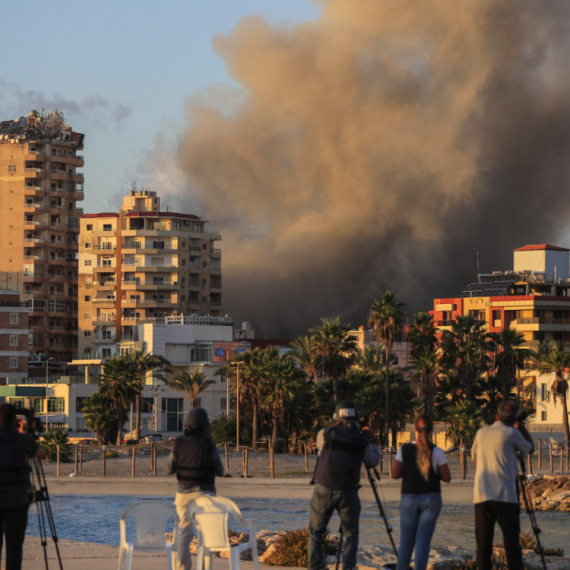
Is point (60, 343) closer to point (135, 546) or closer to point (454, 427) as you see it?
point (454, 427)

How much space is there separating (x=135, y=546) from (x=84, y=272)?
411 ft

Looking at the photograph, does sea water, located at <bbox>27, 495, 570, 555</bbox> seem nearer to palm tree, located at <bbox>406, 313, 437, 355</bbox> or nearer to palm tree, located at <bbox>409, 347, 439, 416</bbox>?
palm tree, located at <bbox>409, 347, 439, 416</bbox>

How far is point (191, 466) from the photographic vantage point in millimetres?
12195

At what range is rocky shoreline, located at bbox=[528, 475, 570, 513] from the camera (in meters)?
36.9

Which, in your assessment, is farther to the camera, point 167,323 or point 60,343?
point 60,343

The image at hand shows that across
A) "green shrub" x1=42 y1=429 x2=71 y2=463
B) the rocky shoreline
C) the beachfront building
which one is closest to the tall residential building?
the beachfront building

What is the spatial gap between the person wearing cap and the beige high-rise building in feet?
389

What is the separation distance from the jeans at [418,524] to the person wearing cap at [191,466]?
211cm

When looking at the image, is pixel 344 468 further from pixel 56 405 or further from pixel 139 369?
pixel 56 405

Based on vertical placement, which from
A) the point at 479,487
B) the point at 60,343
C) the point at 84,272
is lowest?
the point at 479,487

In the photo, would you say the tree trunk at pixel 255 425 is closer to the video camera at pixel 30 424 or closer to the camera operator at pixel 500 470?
the camera operator at pixel 500 470

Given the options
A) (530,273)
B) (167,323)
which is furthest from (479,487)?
(530,273)

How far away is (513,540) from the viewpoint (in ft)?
40.2

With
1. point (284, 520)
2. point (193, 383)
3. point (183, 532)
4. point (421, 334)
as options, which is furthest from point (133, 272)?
point (183, 532)
